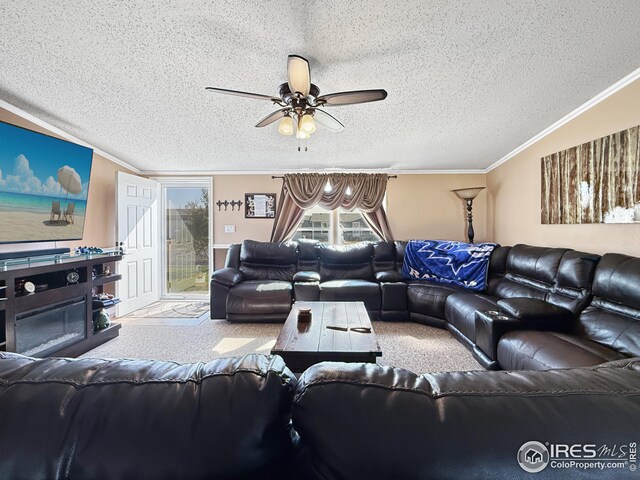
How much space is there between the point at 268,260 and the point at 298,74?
3007mm

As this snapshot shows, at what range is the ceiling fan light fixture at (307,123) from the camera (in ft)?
6.52

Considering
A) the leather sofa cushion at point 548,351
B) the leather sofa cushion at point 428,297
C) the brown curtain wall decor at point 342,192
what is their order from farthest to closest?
the brown curtain wall decor at point 342,192
the leather sofa cushion at point 428,297
the leather sofa cushion at point 548,351

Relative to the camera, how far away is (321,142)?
346 cm

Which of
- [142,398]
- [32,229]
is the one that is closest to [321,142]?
[32,229]

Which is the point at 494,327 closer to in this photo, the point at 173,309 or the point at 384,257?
the point at 384,257

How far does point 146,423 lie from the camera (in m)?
0.49

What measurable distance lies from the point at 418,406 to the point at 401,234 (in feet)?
15.1

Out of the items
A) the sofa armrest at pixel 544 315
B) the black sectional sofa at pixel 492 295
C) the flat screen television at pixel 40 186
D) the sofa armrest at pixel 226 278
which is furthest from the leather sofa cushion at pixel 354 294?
the flat screen television at pixel 40 186

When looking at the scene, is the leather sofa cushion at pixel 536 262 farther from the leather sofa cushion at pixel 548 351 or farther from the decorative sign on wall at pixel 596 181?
the leather sofa cushion at pixel 548 351

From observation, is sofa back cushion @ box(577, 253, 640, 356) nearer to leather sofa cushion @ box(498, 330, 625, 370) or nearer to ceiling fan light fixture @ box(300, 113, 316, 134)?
leather sofa cushion @ box(498, 330, 625, 370)

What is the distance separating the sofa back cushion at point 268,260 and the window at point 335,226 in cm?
90

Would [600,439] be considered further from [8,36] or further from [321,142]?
[321,142]

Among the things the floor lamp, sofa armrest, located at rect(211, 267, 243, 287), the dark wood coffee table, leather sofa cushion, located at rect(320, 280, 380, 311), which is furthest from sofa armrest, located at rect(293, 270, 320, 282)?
the floor lamp

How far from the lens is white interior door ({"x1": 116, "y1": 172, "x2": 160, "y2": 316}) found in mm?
3906
